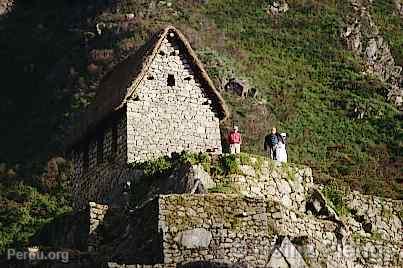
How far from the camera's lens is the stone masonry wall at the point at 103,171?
27.9 metres

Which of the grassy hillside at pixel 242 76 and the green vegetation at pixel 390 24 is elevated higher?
the green vegetation at pixel 390 24

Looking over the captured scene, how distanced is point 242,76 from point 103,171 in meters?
31.2

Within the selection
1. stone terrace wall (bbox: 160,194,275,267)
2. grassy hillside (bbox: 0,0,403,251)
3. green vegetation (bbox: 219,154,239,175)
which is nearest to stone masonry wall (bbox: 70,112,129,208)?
green vegetation (bbox: 219,154,239,175)

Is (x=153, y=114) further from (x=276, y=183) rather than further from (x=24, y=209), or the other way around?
(x=24, y=209)

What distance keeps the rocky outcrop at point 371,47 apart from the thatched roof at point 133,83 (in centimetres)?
3706

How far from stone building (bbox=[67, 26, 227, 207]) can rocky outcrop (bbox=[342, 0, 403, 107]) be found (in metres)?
37.5

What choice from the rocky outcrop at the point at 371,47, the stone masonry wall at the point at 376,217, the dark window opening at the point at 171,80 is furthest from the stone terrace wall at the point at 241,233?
the rocky outcrop at the point at 371,47

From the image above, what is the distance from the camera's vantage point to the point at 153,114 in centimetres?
2830

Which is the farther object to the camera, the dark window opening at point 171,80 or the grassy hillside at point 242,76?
the grassy hillside at point 242,76

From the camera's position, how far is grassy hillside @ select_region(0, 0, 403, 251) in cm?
5153

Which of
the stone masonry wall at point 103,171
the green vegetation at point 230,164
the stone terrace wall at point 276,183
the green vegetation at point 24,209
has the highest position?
the green vegetation at point 24,209

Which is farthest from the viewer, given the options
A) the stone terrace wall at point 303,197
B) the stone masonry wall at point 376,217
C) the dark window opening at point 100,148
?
the dark window opening at point 100,148

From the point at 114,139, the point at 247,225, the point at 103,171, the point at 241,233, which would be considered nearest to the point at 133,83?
the point at 114,139

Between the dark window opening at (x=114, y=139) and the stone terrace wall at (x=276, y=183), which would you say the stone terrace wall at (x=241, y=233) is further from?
the dark window opening at (x=114, y=139)
